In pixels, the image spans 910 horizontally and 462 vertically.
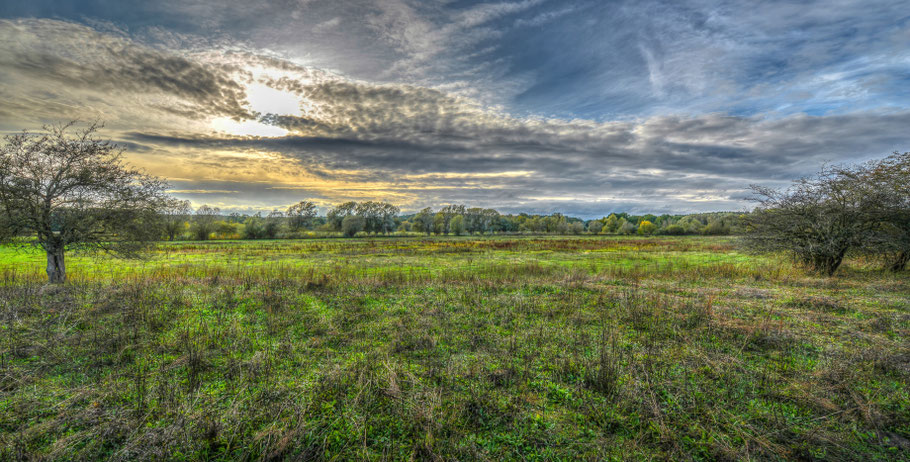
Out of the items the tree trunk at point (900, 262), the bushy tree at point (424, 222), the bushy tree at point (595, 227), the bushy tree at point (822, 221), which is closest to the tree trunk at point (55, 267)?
the bushy tree at point (822, 221)

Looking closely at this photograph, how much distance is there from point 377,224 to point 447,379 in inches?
3982

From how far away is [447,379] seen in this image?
5.96 metres

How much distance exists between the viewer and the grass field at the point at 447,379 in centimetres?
430

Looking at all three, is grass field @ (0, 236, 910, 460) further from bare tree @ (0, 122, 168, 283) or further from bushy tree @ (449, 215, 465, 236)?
bushy tree @ (449, 215, 465, 236)

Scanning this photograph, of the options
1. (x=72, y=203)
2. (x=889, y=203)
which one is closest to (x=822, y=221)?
(x=889, y=203)

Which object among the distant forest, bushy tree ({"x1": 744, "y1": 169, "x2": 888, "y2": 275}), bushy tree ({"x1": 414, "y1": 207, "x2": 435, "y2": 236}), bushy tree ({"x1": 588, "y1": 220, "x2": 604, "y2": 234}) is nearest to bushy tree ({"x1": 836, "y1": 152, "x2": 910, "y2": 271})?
bushy tree ({"x1": 744, "y1": 169, "x2": 888, "y2": 275})

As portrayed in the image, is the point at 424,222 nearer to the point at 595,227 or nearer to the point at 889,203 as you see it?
the point at 595,227

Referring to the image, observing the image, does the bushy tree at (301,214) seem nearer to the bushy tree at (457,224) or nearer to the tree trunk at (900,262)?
the bushy tree at (457,224)

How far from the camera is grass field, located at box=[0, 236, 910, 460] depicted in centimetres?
430

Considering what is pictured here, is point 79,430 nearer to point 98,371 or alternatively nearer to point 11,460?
point 11,460

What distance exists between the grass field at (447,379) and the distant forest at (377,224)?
4779 centimetres

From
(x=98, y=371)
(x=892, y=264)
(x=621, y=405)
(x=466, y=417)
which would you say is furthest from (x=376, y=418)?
(x=892, y=264)

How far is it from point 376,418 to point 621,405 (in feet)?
12.4

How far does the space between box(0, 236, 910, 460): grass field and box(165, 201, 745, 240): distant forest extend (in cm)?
4779
